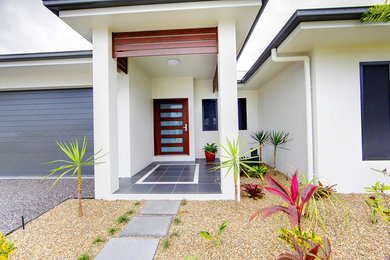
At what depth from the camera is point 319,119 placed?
10.1ft

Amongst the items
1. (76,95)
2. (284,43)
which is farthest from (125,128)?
(284,43)

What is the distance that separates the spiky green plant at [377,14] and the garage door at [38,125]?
5.90 metres

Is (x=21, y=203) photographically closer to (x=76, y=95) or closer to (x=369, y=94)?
(x=76, y=95)

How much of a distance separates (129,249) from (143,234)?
24 centimetres

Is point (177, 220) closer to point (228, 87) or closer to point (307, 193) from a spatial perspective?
point (307, 193)

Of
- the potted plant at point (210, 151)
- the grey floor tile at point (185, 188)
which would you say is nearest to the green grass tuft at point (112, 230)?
the grey floor tile at point (185, 188)

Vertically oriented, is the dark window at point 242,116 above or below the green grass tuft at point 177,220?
above

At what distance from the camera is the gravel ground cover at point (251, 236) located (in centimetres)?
157

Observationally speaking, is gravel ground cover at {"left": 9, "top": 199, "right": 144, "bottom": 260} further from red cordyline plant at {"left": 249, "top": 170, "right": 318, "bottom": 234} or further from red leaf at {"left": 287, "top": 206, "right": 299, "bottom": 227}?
red leaf at {"left": 287, "top": 206, "right": 299, "bottom": 227}

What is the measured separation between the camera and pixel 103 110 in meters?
2.86

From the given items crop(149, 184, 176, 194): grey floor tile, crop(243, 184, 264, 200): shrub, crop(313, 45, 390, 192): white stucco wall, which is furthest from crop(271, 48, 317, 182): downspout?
crop(149, 184, 176, 194): grey floor tile

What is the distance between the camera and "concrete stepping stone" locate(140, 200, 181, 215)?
92.8 inches

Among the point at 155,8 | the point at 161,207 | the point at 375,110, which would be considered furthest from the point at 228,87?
the point at 375,110

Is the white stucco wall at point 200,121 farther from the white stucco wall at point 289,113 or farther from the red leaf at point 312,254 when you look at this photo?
the red leaf at point 312,254
